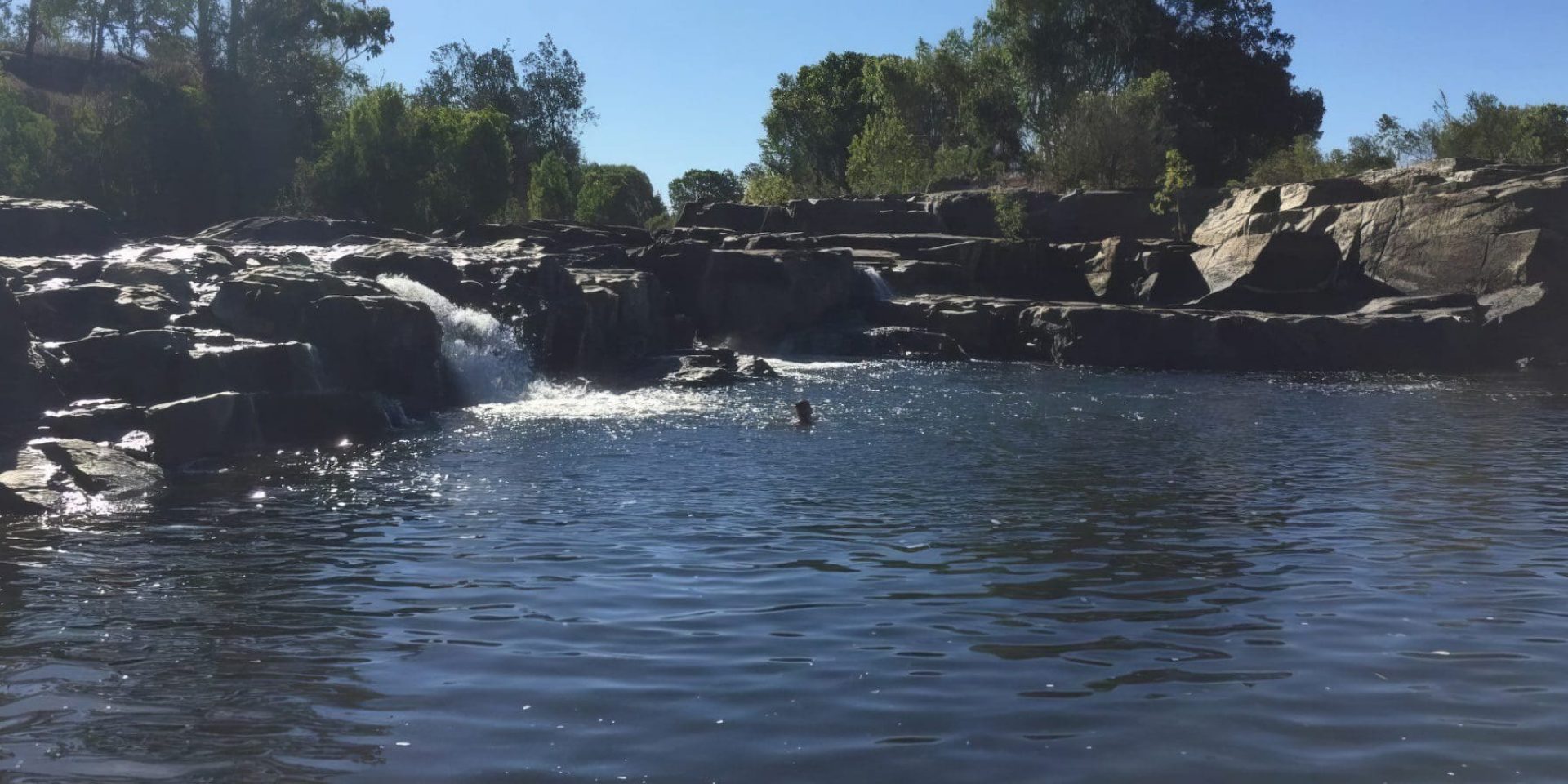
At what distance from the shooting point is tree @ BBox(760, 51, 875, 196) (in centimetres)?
9800

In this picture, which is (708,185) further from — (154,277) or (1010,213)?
(154,277)

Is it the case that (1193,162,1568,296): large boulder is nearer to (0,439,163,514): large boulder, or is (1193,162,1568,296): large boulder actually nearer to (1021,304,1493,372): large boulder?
(1021,304,1493,372): large boulder

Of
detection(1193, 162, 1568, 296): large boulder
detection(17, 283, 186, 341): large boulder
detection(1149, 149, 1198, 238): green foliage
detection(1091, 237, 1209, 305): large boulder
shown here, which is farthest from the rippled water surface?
detection(1149, 149, 1198, 238): green foliage

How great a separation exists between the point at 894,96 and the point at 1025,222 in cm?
3523

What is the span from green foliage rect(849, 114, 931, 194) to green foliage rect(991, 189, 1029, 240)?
1768 centimetres

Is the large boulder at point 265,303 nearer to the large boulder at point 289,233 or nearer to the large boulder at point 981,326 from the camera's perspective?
the large boulder at point 289,233

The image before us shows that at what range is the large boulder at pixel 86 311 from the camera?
25328mm

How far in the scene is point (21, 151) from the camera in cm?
6394

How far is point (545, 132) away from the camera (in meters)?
121

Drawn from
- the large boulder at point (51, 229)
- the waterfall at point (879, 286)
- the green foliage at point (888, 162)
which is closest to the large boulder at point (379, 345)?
the large boulder at point (51, 229)

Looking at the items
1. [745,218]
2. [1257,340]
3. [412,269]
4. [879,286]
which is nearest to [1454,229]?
[1257,340]

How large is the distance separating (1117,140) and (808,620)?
5533 cm

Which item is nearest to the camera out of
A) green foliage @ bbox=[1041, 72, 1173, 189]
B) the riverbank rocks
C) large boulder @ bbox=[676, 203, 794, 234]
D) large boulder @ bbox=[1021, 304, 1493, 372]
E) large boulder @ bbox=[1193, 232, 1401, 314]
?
the riverbank rocks

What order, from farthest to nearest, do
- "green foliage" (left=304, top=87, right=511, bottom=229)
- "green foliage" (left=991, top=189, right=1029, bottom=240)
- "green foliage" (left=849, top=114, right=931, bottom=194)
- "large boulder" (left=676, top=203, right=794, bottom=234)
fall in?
"green foliage" (left=849, top=114, right=931, bottom=194)
"green foliage" (left=304, top=87, right=511, bottom=229)
"large boulder" (left=676, top=203, right=794, bottom=234)
"green foliage" (left=991, top=189, right=1029, bottom=240)
